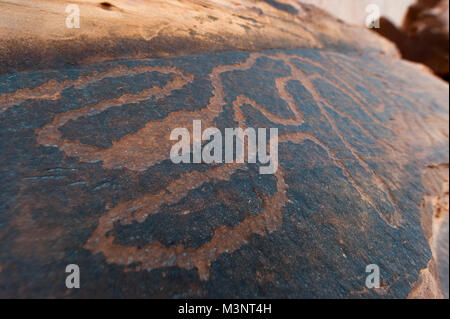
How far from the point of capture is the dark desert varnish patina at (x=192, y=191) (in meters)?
0.52

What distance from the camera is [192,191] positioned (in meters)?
0.65

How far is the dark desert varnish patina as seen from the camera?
517mm

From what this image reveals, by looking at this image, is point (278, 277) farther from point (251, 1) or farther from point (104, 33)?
point (251, 1)

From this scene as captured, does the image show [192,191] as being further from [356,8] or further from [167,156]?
[356,8]

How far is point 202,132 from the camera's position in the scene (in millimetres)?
775

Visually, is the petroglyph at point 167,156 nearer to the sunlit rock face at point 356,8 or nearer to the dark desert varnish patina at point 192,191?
the dark desert varnish patina at point 192,191

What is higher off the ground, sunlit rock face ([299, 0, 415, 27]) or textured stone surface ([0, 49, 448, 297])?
sunlit rock face ([299, 0, 415, 27])

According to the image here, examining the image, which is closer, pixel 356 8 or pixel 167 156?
pixel 167 156

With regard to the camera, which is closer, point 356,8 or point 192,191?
point 192,191

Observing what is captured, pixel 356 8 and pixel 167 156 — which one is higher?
pixel 356 8

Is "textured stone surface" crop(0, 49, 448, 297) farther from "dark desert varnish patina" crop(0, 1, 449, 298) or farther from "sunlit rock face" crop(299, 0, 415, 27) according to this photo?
"sunlit rock face" crop(299, 0, 415, 27)

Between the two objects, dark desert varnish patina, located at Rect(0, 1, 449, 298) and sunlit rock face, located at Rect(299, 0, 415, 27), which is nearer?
dark desert varnish patina, located at Rect(0, 1, 449, 298)

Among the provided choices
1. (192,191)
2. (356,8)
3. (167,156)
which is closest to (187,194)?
(192,191)

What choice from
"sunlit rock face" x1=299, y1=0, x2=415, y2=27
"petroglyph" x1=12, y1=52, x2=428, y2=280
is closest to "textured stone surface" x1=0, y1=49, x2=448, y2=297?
"petroglyph" x1=12, y1=52, x2=428, y2=280
